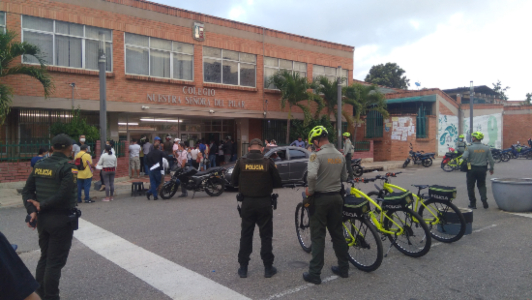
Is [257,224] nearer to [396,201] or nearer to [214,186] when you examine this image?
[396,201]

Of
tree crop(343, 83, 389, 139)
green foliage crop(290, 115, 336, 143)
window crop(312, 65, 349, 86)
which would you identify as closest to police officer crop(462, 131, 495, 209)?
green foliage crop(290, 115, 336, 143)

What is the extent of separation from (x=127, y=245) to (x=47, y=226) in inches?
107

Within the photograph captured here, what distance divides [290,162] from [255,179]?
905 cm

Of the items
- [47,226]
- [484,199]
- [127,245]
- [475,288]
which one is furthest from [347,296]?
[484,199]

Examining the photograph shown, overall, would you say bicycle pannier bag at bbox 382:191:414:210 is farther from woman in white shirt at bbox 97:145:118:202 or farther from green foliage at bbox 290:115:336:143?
green foliage at bbox 290:115:336:143

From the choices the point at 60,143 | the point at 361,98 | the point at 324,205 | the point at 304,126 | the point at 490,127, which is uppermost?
the point at 361,98

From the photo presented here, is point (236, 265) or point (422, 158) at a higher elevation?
point (422, 158)

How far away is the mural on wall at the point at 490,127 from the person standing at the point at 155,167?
1108 inches

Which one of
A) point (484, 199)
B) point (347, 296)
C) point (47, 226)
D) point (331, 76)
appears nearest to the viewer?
point (47, 226)

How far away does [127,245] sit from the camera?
6703 mm

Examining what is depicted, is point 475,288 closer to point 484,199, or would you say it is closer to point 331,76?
point 484,199

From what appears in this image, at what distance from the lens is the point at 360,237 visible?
17.7ft

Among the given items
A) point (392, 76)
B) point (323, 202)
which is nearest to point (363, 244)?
point (323, 202)

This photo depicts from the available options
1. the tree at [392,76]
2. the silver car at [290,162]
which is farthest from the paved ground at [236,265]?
the tree at [392,76]
